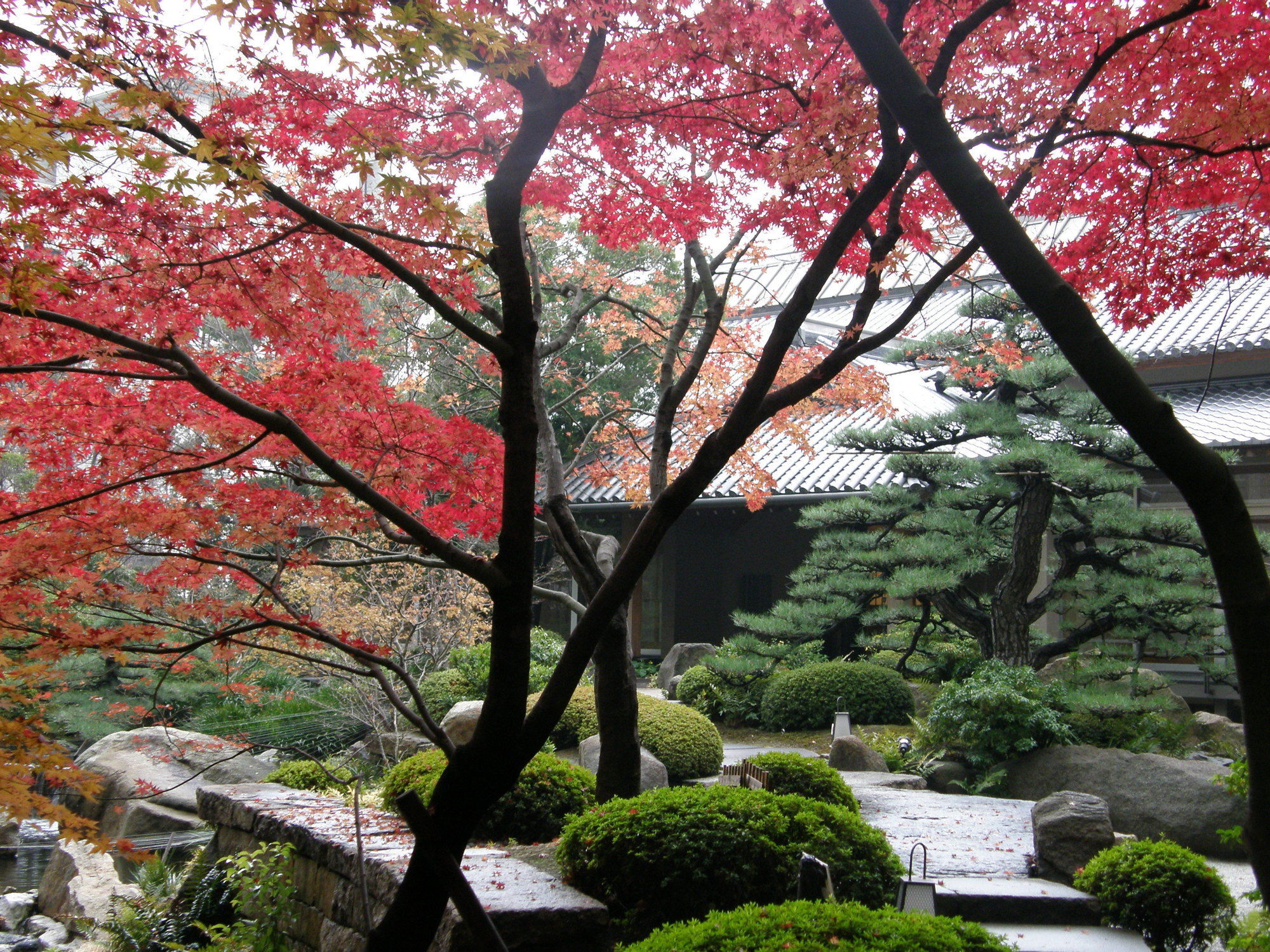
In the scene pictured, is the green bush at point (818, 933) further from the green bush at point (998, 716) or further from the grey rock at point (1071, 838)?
the green bush at point (998, 716)

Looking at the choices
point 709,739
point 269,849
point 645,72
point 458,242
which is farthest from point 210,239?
point 709,739

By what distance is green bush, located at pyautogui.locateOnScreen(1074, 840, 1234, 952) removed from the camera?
482 centimetres

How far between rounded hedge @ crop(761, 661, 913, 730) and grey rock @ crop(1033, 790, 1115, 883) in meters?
4.14

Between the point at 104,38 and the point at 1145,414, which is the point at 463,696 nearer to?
the point at 104,38

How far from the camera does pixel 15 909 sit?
740 centimetres

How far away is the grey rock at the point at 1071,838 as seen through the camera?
552cm

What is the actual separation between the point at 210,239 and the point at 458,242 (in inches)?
58.3

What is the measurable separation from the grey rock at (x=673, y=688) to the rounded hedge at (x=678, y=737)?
3039mm

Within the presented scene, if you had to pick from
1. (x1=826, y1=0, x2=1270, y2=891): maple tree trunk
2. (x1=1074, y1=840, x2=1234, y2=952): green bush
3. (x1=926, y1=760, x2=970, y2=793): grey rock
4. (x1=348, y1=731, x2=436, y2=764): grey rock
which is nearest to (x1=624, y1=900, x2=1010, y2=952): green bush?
(x1=826, y1=0, x2=1270, y2=891): maple tree trunk

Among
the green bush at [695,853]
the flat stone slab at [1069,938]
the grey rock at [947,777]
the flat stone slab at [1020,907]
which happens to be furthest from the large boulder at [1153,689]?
the green bush at [695,853]

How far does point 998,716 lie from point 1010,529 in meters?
2.41

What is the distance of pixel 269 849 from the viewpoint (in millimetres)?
5426

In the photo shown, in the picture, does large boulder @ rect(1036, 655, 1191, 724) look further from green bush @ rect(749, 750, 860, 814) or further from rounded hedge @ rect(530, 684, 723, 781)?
green bush @ rect(749, 750, 860, 814)

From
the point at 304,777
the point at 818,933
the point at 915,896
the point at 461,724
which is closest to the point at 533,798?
the point at 461,724
